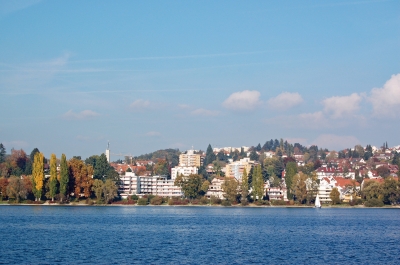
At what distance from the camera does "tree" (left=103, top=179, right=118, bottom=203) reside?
10306 cm

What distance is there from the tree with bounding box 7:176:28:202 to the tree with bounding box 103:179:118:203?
1345 centimetres

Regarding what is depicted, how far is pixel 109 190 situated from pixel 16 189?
15.7 meters

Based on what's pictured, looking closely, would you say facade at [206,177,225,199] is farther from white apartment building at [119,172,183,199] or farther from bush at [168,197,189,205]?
bush at [168,197,189,205]

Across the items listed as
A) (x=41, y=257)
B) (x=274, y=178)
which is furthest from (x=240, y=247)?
(x=274, y=178)

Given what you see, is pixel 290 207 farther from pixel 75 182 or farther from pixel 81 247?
pixel 81 247

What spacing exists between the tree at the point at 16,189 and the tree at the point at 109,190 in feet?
44.1

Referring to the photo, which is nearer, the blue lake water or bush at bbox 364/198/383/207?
the blue lake water

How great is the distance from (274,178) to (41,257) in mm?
123128

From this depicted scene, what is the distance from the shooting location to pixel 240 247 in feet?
127

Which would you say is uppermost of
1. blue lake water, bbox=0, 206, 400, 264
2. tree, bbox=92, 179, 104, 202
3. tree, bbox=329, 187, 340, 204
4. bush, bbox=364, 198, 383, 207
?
tree, bbox=92, 179, 104, 202

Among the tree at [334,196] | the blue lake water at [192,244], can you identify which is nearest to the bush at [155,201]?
the tree at [334,196]

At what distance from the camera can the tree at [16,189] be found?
99500 millimetres

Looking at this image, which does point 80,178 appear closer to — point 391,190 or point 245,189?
point 245,189

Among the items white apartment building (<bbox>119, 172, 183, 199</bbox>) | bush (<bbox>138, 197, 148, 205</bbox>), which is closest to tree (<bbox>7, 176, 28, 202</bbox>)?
bush (<bbox>138, 197, 148, 205</bbox>)
